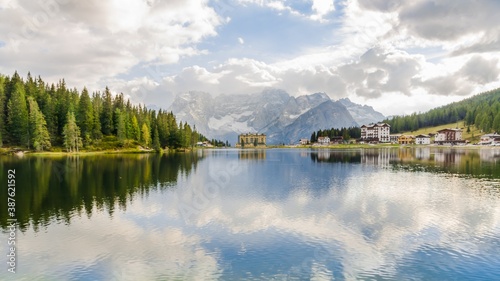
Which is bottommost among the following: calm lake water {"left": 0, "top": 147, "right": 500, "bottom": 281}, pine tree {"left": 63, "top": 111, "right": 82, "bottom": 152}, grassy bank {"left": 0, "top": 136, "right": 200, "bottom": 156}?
calm lake water {"left": 0, "top": 147, "right": 500, "bottom": 281}

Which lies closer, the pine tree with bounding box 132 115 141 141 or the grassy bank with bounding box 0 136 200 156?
the grassy bank with bounding box 0 136 200 156

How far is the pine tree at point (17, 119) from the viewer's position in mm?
144875

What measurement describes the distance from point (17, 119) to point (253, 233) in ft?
507

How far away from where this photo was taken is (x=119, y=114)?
183 metres

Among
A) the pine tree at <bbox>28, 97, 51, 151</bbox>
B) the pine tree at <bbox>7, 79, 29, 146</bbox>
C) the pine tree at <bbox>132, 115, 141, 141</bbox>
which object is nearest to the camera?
the pine tree at <bbox>28, 97, 51, 151</bbox>

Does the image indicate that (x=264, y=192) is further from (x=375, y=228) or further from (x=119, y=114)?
(x=119, y=114)

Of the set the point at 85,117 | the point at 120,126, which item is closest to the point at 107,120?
Result: the point at 120,126

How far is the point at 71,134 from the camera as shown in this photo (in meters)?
152

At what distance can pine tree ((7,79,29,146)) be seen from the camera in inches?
5704

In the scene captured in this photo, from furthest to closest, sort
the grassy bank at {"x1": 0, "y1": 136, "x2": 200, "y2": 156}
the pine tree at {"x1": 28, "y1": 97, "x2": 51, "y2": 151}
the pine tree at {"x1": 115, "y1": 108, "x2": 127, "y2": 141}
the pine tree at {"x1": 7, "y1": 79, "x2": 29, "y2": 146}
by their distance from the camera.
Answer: the pine tree at {"x1": 115, "y1": 108, "x2": 127, "y2": 141} < the pine tree at {"x1": 7, "y1": 79, "x2": 29, "y2": 146} < the pine tree at {"x1": 28, "y1": 97, "x2": 51, "y2": 151} < the grassy bank at {"x1": 0, "y1": 136, "x2": 200, "y2": 156}

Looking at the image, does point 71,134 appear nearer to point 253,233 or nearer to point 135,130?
point 135,130

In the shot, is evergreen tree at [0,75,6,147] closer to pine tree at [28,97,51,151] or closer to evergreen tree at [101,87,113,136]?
pine tree at [28,97,51,151]

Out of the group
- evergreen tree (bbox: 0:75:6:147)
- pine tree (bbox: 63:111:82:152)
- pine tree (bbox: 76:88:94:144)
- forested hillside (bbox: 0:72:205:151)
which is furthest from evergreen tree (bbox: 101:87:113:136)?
evergreen tree (bbox: 0:75:6:147)

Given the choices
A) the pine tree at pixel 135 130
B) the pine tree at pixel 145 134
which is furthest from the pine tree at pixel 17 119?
the pine tree at pixel 145 134
